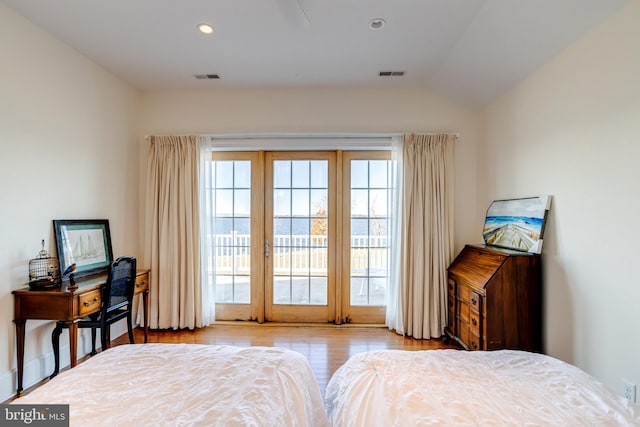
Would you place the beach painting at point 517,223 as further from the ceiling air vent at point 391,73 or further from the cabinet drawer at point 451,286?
the ceiling air vent at point 391,73

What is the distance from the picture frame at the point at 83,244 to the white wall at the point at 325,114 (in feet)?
4.50

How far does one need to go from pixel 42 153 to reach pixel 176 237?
4.69 ft

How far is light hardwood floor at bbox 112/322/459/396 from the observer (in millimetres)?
2953

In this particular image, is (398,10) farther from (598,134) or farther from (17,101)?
(17,101)

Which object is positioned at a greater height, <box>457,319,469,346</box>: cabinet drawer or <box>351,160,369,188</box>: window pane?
<box>351,160,369,188</box>: window pane

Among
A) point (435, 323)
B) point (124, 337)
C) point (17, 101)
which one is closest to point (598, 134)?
point (435, 323)

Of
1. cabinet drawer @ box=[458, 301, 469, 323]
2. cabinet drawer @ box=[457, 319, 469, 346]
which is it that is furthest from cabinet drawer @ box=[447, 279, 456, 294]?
cabinet drawer @ box=[457, 319, 469, 346]

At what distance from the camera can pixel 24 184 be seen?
2.26 meters

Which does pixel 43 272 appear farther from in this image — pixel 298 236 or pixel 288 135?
pixel 288 135

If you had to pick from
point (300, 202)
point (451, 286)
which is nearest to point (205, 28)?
point (300, 202)

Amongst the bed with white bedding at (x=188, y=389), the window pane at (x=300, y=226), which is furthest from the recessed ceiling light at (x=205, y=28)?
the bed with white bedding at (x=188, y=389)

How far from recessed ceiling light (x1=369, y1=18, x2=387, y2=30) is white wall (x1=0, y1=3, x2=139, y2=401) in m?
2.71

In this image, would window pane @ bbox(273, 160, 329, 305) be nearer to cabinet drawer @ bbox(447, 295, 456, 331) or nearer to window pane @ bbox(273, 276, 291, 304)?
window pane @ bbox(273, 276, 291, 304)

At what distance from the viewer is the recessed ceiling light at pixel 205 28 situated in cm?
234
